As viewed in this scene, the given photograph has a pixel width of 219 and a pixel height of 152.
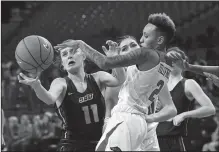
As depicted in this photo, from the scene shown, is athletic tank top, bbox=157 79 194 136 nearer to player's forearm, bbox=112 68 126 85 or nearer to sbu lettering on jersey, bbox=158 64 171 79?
player's forearm, bbox=112 68 126 85

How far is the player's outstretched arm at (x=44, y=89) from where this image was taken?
3582mm

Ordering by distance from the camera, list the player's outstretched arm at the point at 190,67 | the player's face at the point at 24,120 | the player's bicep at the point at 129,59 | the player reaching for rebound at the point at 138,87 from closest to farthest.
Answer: the player reaching for rebound at the point at 138,87
the player's bicep at the point at 129,59
the player's outstretched arm at the point at 190,67
the player's face at the point at 24,120

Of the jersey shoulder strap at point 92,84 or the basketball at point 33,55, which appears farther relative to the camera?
the jersey shoulder strap at point 92,84

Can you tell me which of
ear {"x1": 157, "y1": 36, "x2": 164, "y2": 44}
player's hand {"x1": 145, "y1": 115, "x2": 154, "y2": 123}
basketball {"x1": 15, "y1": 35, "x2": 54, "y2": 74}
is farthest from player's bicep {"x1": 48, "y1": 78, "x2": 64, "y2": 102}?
ear {"x1": 157, "y1": 36, "x2": 164, "y2": 44}

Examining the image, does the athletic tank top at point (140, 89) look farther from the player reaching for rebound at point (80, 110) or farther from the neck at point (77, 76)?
the neck at point (77, 76)

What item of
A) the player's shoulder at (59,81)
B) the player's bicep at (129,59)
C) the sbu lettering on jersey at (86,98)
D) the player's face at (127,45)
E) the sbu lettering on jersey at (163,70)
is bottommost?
the sbu lettering on jersey at (86,98)

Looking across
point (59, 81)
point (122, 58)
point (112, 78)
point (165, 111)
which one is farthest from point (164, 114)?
point (59, 81)

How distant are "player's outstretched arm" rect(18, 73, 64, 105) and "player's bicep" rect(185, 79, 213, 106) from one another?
1.46 meters

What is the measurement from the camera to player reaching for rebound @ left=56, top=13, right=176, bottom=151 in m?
3.33

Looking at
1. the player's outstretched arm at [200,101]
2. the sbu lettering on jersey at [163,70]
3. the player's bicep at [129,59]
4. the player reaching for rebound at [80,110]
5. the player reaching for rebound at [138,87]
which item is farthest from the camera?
the player's outstretched arm at [200,101]

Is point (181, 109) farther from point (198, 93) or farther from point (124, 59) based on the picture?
point (124, 59)

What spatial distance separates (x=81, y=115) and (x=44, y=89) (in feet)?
2.44

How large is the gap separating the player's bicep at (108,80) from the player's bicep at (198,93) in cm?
94

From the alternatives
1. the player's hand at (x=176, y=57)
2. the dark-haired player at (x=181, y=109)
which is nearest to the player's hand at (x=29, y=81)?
the player's hand at (x=176, y=57)
